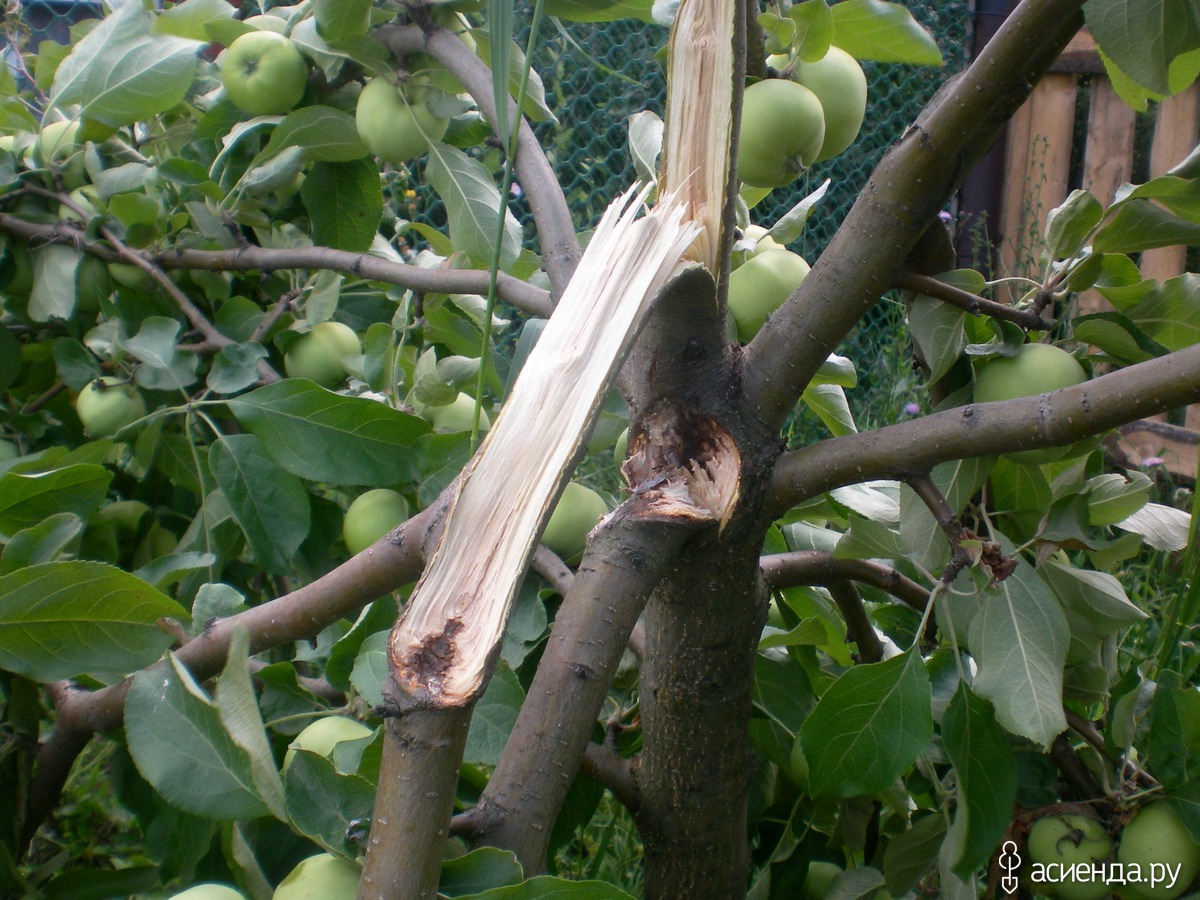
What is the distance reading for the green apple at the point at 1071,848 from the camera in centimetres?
56

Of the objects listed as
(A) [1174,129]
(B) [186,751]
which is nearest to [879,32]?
(B) [186,751]

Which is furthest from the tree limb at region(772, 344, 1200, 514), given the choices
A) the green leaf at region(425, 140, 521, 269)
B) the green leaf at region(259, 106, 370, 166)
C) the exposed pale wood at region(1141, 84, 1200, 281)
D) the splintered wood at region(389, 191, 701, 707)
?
the exposed pale wood at region(1141, 84, 1200, 281)

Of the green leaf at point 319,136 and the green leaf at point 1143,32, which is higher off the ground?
the green leaf at point 1143,32

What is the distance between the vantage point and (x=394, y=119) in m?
0.66

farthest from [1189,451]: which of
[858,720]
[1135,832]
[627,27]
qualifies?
[858,720]

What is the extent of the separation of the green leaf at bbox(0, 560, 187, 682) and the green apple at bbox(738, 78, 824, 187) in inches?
14.2

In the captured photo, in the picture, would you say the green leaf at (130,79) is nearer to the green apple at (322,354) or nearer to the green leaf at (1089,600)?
the green apple at (322,354)

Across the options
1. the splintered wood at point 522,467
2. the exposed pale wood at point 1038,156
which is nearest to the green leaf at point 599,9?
the splintered wood at point 522,467

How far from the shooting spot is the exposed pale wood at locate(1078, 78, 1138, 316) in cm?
235

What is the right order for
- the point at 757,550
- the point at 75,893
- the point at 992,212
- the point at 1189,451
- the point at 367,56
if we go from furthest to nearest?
1. the point at 992,212
2. the point at 1189,451
3. the point at 367,56
4. the point at 75,893
5. the point at 757,550

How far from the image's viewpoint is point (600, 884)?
304mm

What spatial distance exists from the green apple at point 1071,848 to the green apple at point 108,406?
0.67m

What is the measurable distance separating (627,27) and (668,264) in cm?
217

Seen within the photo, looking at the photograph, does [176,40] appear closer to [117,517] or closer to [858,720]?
[117,517]
